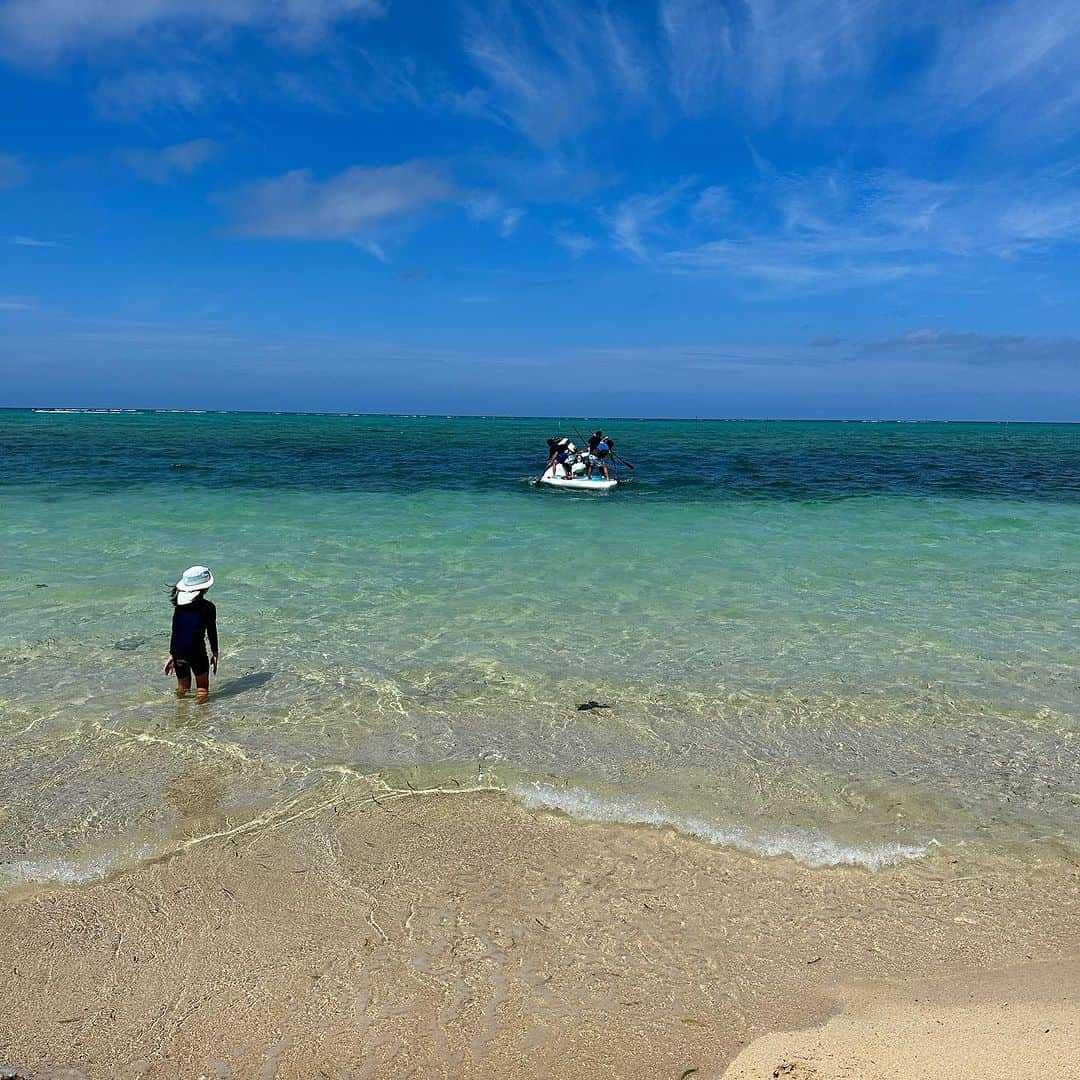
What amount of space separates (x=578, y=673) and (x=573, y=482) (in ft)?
60.3

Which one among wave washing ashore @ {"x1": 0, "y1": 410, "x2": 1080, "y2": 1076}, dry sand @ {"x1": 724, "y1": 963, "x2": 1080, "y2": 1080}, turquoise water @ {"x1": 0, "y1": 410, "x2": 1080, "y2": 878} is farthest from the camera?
turquoise water @ {"x1": 0, "y1": 410, "x2": 1080, "y2": 878}

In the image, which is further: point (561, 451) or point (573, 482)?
point (561, 451)

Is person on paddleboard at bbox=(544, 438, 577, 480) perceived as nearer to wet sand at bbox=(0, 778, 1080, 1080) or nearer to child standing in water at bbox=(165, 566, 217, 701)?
child standing in water at bbox=(165, 566, 217, 701)

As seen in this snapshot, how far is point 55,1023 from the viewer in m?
3.47

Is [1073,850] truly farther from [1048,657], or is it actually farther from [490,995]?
[1048,657]

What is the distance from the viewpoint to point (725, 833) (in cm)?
521

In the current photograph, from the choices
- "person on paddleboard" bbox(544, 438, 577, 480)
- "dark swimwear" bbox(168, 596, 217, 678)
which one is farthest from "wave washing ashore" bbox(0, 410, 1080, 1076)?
"person on paddleboard" bbox(544, 438, 577, 480)

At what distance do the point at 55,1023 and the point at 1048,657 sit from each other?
10031mm

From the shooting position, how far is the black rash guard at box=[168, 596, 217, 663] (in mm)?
7188

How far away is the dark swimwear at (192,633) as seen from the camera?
7195 mm

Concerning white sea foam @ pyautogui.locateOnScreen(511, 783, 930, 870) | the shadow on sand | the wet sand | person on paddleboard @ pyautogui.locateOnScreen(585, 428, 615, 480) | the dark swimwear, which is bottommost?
the wet sand

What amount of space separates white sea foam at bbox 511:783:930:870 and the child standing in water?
3578mm

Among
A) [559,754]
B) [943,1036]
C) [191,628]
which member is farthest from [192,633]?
[943,1036]

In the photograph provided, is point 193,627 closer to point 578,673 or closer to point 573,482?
point 578,673
